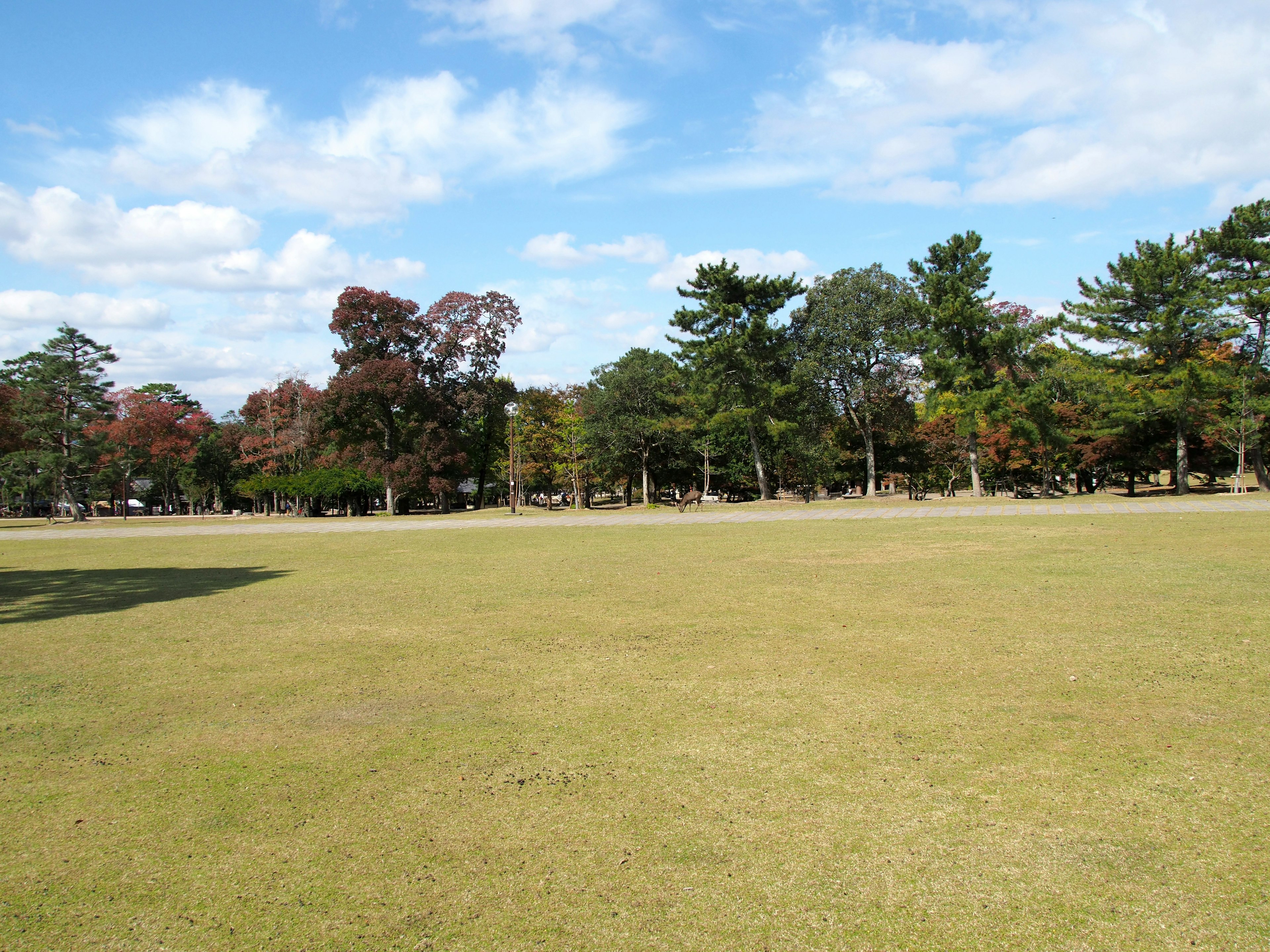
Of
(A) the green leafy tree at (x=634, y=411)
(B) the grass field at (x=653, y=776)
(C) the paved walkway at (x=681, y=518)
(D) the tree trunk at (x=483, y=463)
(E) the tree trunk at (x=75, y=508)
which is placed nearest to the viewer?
(B) the grass field at (x=653, y=776)

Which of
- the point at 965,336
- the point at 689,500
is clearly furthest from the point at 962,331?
the point at 689,500

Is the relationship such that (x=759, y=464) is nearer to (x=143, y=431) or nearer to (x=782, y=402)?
(x=782, y=402)

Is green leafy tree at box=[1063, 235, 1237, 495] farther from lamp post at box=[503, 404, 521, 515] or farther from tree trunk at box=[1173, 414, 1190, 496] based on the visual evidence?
lamp post at box=[503, 404, 521, 515]

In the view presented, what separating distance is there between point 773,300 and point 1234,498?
19006 millimetres

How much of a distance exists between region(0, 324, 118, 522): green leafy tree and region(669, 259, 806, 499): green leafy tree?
30.4 meters

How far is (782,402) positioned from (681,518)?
13.7m

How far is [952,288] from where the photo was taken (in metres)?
31.0

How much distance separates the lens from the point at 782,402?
37.6 metres

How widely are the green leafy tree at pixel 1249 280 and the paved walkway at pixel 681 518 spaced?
5.34m

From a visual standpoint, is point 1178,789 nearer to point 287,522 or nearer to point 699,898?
point 699,898

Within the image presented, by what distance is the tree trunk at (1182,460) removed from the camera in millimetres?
30875

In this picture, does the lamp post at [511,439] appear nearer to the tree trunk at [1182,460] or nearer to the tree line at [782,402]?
the tree line at [782,402]

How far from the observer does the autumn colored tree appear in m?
38.0

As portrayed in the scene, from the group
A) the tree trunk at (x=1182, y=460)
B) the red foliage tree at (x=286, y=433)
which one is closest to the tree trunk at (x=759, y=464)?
the tree trunk at (x=1182, y=460)
